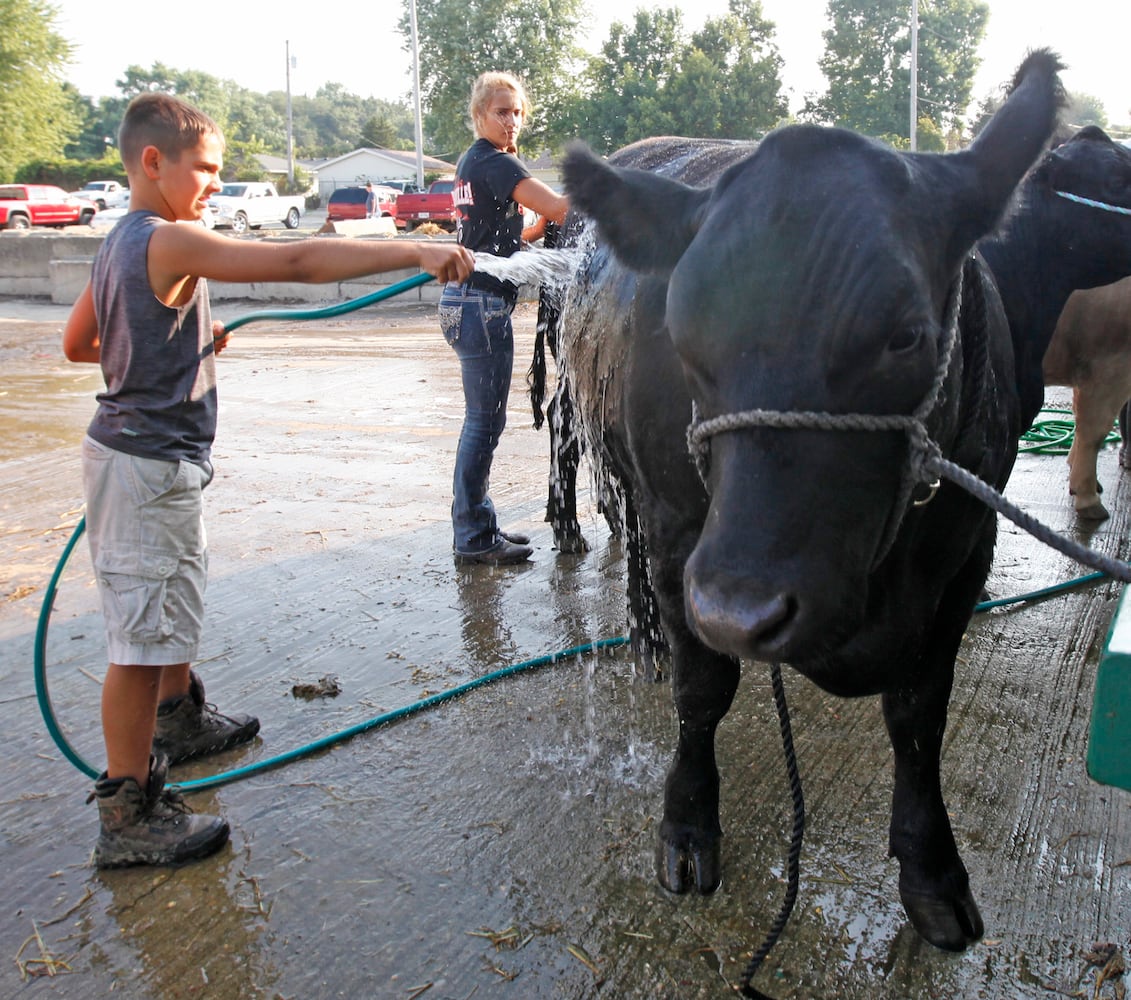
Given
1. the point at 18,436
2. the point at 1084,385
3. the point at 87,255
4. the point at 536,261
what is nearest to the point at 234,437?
the point at 18,436

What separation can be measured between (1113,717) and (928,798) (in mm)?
969

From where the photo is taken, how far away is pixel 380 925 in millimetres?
2377

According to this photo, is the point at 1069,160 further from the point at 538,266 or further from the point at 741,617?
the point at 741,617

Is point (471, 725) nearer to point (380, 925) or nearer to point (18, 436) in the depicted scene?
point (380, 925)

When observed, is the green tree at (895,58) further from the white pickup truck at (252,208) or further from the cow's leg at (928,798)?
the cow's leg at (928,798)

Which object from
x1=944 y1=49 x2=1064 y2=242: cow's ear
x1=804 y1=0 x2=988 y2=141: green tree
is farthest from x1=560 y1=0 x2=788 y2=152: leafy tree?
x1=944 y1=49 x2=1064 y2=242: cow's ear

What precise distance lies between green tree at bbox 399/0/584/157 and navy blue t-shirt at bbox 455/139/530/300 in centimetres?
5858

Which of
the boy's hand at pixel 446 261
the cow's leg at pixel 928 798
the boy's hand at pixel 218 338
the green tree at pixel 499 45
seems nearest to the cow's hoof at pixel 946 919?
the cow's leg at pixel 928 798

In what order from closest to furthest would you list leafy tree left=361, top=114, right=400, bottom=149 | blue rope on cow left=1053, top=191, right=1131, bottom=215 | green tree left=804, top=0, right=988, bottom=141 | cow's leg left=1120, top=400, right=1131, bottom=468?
blue rope on cow left=1053, top=191, right=1131, bottom=215 → cow's leg left=1120, top=400, right=1131, bottom=468 → green tree left=804, top=0, right=988, bottom=141 → leafy tree left=361, top=114, right=400, bottom=149

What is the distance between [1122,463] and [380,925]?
5.44m

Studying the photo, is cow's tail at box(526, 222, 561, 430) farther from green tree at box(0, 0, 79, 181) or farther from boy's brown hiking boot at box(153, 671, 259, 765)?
green tree at box(0, 0, 79, 181)

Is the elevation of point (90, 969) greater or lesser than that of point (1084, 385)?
lesser

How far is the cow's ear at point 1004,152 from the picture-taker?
1.88 metres

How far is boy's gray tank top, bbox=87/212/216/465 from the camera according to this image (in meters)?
2.59
